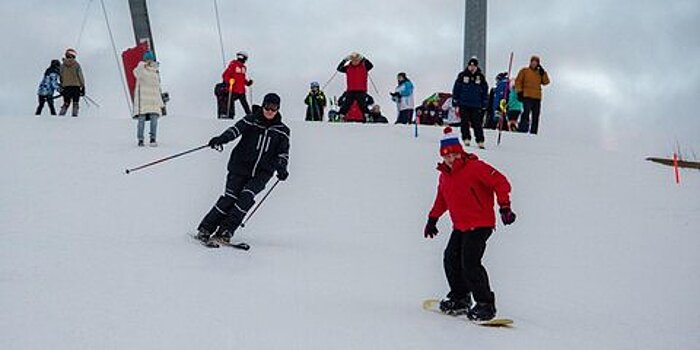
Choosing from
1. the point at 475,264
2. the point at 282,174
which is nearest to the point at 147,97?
the point at 282,174

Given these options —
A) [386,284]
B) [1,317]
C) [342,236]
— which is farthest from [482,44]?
[1,317]

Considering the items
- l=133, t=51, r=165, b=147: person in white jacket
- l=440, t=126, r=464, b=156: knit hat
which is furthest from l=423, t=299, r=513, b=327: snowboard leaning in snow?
l=133, t=51, r=165, b=147: person in white jacket

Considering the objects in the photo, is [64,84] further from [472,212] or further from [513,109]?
[472,212]

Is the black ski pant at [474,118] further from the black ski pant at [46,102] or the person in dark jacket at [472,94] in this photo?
the black ski pant at [46,102]

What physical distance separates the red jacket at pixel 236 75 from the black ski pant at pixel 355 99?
A: 2.11 metres

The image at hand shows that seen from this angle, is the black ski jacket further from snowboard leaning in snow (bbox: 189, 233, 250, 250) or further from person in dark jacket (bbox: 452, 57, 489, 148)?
person in dark jacket (bbox: 452, 57, 489, 148)

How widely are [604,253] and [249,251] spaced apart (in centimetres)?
346

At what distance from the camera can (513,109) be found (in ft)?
61.5

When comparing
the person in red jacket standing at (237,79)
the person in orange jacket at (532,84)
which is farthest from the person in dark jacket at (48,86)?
the person in orange jacket at (532,84)

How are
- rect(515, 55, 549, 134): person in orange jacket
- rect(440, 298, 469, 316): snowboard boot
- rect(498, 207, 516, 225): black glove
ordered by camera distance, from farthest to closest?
rect(515, 55, 549, 134): person in orange jacket < rect(440, 298, 469, 316): snowboard boot < rect(498, 207, 516, 225): black glove

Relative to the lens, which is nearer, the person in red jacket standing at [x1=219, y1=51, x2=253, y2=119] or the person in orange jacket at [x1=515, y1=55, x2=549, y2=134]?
the person in orange jacket at [x1=515, y1=55, x2=549, y2=134]

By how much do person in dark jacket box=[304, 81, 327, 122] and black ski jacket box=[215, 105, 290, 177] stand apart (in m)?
13.2

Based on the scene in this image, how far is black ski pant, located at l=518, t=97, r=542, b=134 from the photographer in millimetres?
16769

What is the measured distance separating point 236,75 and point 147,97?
15.8 feet
